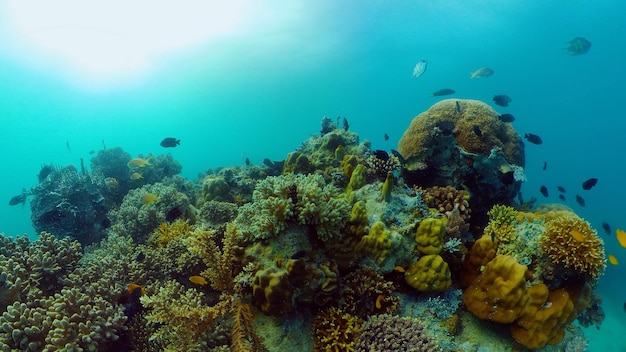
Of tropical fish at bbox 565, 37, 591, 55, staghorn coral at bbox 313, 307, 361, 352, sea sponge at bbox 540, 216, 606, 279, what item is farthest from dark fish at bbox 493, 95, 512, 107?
staghorn coral at bbox 313, 307, 361, 352

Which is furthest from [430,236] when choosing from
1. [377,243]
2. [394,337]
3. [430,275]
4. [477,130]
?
[477,130]

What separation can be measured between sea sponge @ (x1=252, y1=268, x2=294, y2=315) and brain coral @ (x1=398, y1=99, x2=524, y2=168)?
5.09 metres

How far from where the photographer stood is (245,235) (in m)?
4.93

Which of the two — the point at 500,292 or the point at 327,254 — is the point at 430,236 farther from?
the point at 327,254

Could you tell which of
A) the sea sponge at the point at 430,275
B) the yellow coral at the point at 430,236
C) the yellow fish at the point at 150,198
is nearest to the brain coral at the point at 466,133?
the yellow coral at the point at 430,236

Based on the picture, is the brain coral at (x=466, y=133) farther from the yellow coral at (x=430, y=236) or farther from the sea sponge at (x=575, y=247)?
the sea sponge at (x=575, y=247)

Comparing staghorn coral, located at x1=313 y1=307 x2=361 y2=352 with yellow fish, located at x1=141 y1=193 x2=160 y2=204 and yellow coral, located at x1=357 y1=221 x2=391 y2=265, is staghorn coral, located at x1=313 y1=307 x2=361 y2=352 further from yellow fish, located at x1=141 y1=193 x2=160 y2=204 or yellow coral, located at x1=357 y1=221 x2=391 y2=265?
yellow fish, located at x1=141 y1=193 x2=160 y2=204

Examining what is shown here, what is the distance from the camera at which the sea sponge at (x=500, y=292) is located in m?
4.71

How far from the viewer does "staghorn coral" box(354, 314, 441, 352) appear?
13.8ft

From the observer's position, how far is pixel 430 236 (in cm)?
514

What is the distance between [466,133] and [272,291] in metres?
7.06

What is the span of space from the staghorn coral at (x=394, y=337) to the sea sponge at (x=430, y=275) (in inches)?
24.3

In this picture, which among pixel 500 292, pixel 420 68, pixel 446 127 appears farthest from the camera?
pixel 420 68

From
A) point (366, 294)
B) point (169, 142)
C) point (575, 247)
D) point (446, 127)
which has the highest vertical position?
point (169, 142)
